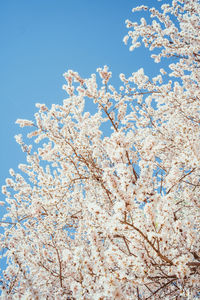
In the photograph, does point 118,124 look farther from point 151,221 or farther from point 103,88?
point 151,221

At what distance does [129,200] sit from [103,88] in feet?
9.91

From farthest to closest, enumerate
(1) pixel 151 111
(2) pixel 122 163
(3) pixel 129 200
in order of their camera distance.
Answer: (1) pixel 151 111
(2) pixel 122 163
(3) pixel 129 200

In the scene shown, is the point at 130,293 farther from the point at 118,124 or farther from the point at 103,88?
the point at 103,88

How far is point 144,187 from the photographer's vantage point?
1700mm

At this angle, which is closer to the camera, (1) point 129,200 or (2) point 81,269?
(1) point 129,200

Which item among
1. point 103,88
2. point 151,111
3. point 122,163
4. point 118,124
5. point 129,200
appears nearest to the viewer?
point 129,200

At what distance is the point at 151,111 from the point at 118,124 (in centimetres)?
274

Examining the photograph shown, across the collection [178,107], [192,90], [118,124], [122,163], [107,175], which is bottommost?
[107,175]

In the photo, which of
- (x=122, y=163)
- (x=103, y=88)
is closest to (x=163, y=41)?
(x=103, y=88)

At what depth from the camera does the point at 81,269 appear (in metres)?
1.61

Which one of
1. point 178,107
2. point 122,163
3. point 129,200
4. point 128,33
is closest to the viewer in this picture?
point 129,200

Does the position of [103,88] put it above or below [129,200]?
above

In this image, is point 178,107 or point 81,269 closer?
point 81,269

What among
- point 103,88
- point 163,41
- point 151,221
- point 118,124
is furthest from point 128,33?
point 151,221
